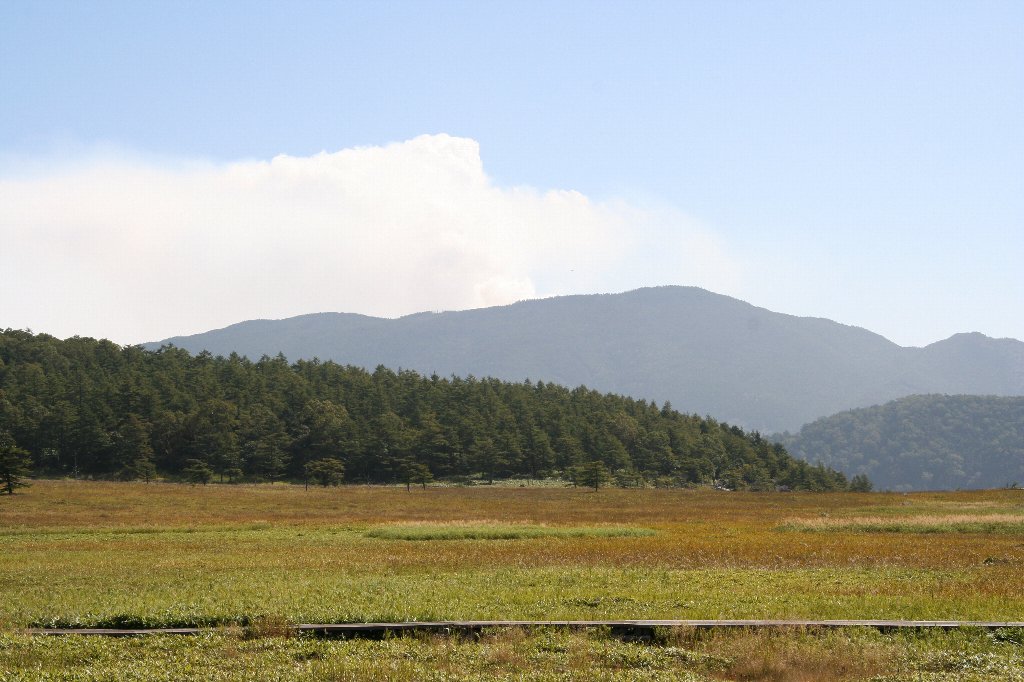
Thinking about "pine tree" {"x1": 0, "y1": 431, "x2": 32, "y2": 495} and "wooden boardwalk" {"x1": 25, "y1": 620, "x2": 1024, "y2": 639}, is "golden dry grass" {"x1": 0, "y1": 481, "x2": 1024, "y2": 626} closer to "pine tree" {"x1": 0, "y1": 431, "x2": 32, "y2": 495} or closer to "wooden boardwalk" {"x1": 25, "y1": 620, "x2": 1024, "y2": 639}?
"wooden boardwalk" {"x1": 25, "y1": 620, "x2": 1024, "y2": 639}

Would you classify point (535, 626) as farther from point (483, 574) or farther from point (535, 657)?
point (483, 574)

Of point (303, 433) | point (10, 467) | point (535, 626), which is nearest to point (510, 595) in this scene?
point (535, 626)

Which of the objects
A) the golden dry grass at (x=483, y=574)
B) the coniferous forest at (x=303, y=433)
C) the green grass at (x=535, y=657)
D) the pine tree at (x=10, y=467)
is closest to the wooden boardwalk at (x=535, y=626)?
the green grass at (x=535, y=657)

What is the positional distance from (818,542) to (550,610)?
28627 mm

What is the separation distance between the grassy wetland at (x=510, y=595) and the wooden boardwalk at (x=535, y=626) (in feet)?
1.40

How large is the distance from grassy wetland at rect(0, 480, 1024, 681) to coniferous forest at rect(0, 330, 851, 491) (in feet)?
315

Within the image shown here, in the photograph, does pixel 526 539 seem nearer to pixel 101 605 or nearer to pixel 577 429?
pixel 101 605

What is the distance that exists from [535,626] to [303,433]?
154m

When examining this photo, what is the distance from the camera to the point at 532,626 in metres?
18.5

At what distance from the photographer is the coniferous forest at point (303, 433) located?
144 meters

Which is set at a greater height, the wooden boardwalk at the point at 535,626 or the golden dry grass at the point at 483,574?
the wooden boardwalk at the point at 535,626

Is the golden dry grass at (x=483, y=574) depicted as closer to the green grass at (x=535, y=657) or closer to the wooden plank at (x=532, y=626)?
the wooden plank at (x=532, y=626)

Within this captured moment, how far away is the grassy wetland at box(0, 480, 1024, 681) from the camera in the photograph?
15789mm

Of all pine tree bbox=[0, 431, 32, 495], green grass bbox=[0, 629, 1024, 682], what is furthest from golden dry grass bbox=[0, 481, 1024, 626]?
pine tree bbox=[0, 431, 32, 495]
